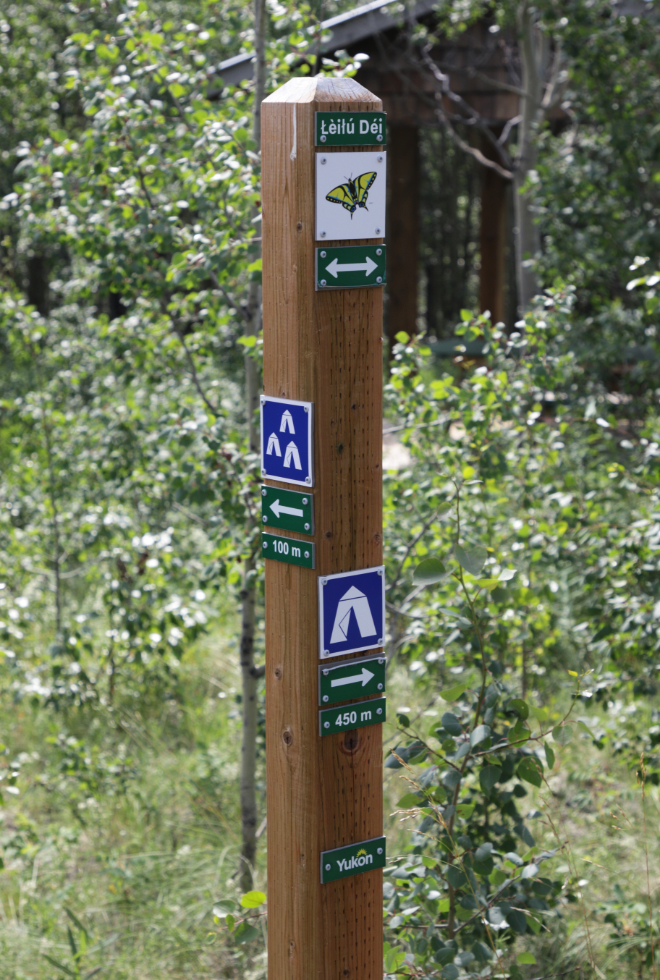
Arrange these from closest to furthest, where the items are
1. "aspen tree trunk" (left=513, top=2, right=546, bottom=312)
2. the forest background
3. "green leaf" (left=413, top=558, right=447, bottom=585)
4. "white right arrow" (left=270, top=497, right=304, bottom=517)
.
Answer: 1. "white right arrow" (left=270, top=497, right=304, bottom=517)
2. "green leaf" (left=413, top=558, right=447, bottom=585)
3. the forest background
4. "aspen tree trunk" (left=513, top=2, right=546, bottom=312)

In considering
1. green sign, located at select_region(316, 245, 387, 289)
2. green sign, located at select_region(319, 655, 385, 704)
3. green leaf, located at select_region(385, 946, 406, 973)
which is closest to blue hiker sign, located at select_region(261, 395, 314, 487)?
green sign, located at select_region(316, 245, 387, 289)

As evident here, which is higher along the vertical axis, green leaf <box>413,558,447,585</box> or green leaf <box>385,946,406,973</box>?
green leaf <box>413,558,447,585</box>

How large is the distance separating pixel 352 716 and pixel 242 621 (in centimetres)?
157

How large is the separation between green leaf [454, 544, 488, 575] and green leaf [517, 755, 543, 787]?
0.47 meters

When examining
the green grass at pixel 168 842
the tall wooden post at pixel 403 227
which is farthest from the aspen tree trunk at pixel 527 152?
the green grass at pixel 168 842

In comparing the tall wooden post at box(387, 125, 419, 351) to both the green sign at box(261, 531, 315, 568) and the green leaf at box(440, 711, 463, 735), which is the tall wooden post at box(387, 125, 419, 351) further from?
the green sign at box(261, 531, 315, 568)

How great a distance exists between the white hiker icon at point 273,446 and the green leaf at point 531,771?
93 cm

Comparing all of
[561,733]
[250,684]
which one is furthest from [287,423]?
[250,684]

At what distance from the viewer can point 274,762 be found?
177 cm

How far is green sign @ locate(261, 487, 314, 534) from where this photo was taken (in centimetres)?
167

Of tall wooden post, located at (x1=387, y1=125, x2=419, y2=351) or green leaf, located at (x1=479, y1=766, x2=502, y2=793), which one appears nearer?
green leaf, located at (x1=479, y1=766, x2=502, y2=793)

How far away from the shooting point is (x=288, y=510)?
1.71m

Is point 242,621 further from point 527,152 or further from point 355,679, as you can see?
point 527,152

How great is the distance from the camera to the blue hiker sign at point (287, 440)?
1.66 m
